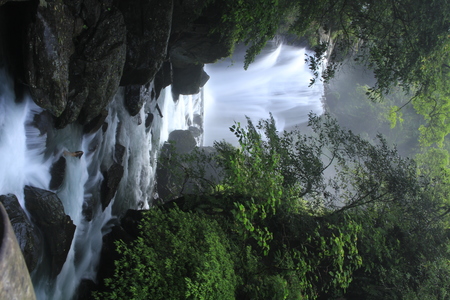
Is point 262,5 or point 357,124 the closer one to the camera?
point 262,5

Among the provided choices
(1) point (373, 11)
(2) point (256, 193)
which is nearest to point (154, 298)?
(2) point (256, 193)

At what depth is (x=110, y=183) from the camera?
8750mm

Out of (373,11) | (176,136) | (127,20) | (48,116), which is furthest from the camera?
(176,136)

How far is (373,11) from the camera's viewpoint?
29.9 feet

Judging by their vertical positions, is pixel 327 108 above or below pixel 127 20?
above

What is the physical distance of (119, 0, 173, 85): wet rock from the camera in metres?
7.78

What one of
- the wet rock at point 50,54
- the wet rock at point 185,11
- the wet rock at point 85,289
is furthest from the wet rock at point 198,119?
the wet rock at point 50,54

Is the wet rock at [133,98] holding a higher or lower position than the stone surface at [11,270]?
higher

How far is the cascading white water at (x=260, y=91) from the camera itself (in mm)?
25891

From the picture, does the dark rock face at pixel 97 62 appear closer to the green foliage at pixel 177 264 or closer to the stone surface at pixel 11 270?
the green foliage at pixel 177 264

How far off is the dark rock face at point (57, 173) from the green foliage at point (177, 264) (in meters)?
2.02

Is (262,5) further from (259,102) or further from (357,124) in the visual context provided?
(357,124)

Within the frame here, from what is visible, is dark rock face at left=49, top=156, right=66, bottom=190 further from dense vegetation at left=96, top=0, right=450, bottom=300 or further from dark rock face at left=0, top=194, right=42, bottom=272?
dense vegetation at left=96, top=0, right=450, bottom=300

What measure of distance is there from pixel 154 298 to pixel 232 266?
1860 millimetres
